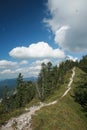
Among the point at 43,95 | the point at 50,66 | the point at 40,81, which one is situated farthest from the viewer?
the point at 50,66

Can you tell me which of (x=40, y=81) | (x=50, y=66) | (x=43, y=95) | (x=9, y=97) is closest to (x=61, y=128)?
(x=43, y=95)

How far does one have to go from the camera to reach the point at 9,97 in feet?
397

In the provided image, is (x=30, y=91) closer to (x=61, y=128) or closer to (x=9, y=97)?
(x=9, y=97)

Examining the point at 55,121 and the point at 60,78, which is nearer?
the point at 55,121

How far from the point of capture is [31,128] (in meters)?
38.6

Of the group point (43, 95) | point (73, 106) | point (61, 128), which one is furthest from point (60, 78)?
point (61, 128)

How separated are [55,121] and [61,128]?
2277mm

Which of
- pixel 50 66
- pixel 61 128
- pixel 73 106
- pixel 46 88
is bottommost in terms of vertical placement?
pixel 61 128

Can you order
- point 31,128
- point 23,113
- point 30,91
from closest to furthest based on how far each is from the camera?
point 31,128
point 23,113
point 30,91

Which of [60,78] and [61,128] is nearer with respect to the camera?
[61,128]

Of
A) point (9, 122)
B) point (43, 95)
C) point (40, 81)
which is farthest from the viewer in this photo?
point (40, 81)

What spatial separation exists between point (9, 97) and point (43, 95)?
38.2m

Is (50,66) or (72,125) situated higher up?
(50,66)

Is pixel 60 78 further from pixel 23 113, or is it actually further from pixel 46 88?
pixel 23 113
